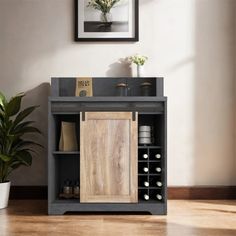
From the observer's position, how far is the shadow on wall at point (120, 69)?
3803mm

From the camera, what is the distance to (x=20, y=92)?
3801 millimetres

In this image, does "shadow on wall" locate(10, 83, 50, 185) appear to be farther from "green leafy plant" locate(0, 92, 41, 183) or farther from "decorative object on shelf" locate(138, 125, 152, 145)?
"decorative object on shelf" locate(138, 125, 152, 145)

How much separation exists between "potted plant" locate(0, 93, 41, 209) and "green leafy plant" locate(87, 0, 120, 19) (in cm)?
99

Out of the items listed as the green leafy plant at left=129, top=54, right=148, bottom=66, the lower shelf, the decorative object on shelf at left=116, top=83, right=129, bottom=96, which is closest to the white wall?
the green leafy plant at left=129, top=54, right=148, bottom=66

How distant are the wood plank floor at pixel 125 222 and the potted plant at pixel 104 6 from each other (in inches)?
64.1

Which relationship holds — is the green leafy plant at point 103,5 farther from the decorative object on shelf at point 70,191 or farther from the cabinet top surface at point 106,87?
the decorative object on shelf at point 70,191

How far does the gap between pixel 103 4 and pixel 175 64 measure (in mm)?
788

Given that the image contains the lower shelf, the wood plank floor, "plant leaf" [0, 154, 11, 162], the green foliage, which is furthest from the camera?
the green foliage

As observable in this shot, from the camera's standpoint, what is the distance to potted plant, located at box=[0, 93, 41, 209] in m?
3.43

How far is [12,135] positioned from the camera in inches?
134

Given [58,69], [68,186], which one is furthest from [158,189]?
[58,69]

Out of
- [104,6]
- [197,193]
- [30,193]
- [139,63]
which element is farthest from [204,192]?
[104,6]

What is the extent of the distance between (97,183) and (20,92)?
1126 mm

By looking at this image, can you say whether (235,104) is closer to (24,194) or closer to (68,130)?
(68,130)
